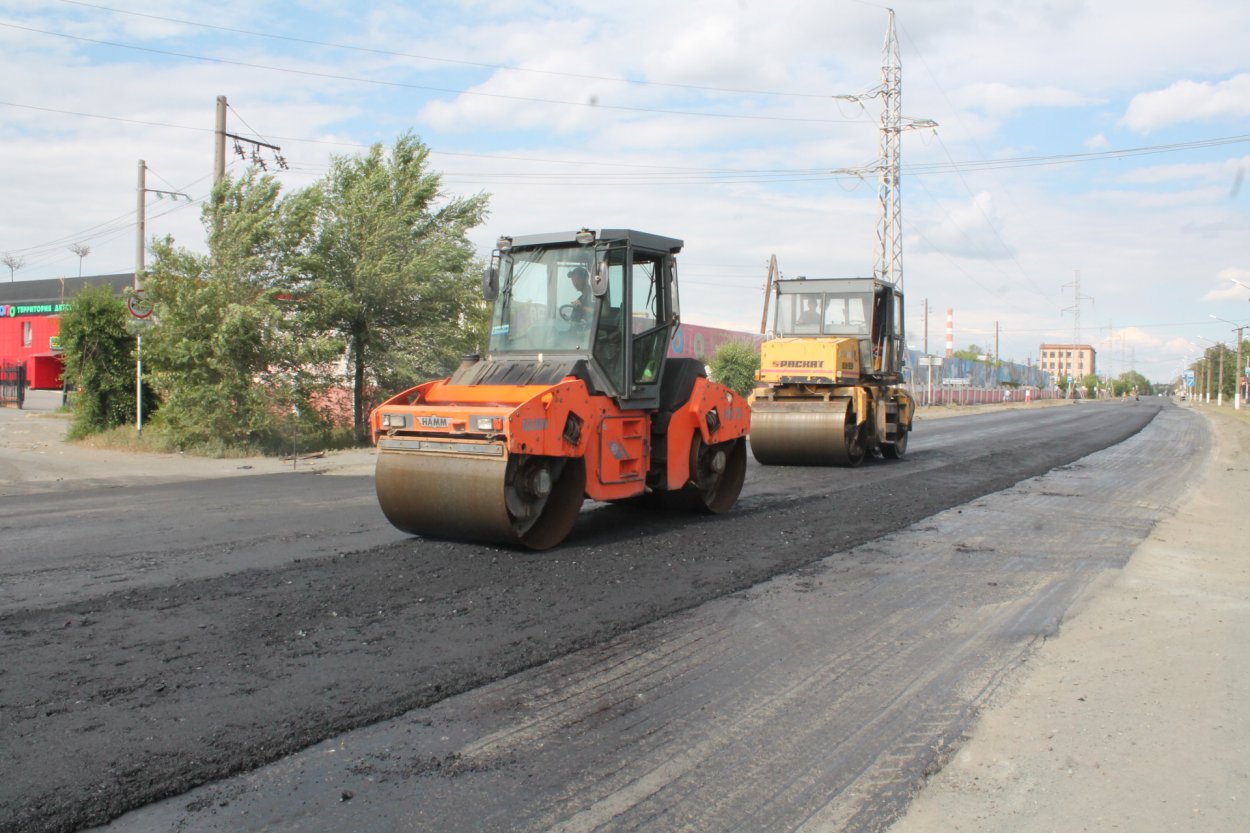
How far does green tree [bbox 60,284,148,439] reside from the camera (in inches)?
782

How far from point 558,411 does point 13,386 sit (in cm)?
3597

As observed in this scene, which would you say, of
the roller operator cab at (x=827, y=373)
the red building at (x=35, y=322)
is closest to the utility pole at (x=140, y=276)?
the roller operator cab at (x=827, y=373)

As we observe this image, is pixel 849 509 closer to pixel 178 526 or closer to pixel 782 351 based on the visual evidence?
pixel 782 351

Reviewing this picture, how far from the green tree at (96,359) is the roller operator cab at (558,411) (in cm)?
1361

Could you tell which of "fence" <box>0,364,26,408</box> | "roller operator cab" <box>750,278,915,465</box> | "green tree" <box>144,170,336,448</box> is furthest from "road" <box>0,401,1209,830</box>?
"fence" <box>0,364,26,408</box>

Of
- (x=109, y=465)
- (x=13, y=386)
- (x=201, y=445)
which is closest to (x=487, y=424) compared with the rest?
(x=109, y=465)

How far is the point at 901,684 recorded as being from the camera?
17.1 ft

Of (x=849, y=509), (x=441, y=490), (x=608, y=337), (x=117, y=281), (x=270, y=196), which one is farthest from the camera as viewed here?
(x=117, y=281)

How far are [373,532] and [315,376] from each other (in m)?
10.8

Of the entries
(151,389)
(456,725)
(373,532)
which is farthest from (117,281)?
(456,725)

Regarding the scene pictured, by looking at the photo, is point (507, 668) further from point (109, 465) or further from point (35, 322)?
point (35, 322)

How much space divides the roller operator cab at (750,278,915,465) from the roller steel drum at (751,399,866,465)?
0.05 feet

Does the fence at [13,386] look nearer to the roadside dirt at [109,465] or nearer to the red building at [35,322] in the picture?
the red building at [35,322]

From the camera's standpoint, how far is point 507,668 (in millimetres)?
5246
